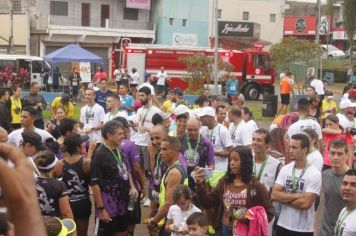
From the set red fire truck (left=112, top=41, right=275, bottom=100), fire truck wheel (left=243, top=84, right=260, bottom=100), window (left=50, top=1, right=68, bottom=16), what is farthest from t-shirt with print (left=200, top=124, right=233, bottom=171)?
window (left=50, top=1, right=68, bottom=16)

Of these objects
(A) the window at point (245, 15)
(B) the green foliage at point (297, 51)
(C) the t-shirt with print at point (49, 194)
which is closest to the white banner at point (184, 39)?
(A) the window at point (245, 15)

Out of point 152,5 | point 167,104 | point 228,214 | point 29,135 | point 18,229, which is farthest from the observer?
point 152,5

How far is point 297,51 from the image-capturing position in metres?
27.3

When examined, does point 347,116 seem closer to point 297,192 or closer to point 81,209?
point 297,192

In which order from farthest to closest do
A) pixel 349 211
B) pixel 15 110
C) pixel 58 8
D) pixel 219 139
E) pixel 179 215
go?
1. pixel 58 8
2. pixel 15 110
3. pixel 219 139
4. pixel 179 215
5. pixel 349 211

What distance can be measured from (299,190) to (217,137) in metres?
2.82

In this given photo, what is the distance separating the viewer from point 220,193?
565cm

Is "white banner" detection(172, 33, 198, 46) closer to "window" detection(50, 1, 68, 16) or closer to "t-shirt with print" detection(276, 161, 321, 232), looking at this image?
"window" detection(50, 1, 68, 16)

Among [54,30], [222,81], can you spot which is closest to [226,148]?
[222,81]

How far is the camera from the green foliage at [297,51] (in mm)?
27203

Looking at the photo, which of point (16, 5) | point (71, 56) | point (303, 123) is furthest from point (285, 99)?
point (16, 5)

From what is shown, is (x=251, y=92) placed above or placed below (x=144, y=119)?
→ below

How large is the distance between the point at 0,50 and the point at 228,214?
4115cm

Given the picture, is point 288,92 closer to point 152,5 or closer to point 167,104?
point 167,104
